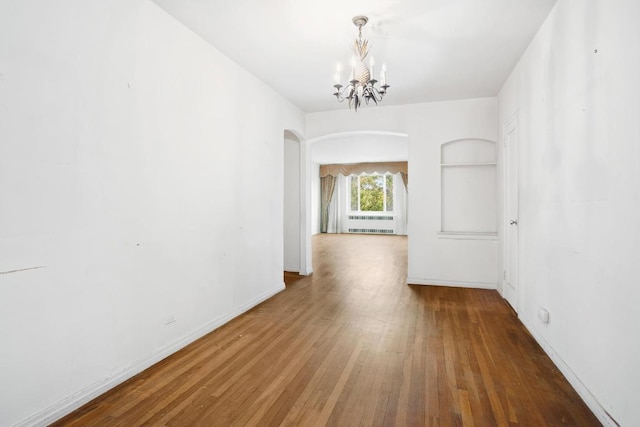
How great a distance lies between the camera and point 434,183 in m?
5.23

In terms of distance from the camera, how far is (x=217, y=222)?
348 centimetres

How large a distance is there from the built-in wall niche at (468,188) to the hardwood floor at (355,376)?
4.76 feet

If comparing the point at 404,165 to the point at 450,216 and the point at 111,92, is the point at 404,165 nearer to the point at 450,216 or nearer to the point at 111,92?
the point at 450,216

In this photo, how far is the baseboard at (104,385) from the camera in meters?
1.89

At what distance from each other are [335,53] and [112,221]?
8.47ft

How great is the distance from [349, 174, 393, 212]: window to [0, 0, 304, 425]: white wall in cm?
1003

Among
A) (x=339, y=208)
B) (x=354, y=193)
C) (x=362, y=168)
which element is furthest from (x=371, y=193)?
(x=339, y=208)

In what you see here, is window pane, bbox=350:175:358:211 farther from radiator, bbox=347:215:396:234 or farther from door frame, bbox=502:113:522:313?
door frame, bbox=502:113:522:313

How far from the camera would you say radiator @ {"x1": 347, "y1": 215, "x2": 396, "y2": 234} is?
12.8 metres

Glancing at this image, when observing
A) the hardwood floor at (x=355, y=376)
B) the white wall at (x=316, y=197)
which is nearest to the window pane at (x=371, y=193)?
the white wall at (x=316, y=197)

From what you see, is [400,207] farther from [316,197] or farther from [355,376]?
[355,376]

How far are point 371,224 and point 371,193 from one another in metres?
1.22

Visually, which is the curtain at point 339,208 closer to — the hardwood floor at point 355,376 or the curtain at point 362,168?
the curtain at point 362,168

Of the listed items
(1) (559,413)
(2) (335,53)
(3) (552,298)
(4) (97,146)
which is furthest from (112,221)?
(3) (552,298)
